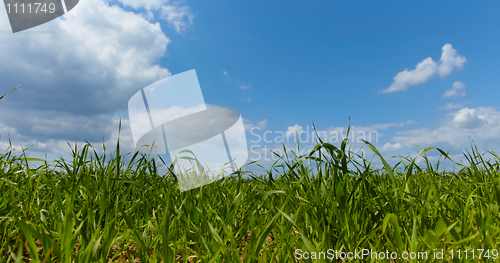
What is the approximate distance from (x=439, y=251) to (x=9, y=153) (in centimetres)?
401

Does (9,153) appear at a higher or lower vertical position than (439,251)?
higher

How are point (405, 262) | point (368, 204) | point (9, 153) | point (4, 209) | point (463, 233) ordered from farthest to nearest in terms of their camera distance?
point (9, 153), point (4, 209), point (368, 204), point (463, 233), point (405, 262)

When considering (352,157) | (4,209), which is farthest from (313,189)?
(4,209)

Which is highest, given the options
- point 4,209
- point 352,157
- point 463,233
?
point 352,157

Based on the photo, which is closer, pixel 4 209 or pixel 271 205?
pixel 4 209

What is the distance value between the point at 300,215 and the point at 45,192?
2175mm

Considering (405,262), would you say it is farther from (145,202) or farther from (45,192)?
(45,192)

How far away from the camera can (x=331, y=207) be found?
1.91m

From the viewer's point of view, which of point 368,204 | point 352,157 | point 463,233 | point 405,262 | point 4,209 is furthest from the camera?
point 352,157

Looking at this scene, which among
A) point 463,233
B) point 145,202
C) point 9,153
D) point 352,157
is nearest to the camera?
point 463,233

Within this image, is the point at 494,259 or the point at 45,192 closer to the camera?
the point at 494,259

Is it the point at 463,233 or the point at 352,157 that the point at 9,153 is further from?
the point at 463,233

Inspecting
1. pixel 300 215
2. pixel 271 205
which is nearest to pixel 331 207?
pixel 300 215

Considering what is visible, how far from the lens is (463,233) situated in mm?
1713
